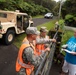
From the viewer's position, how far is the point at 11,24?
913 centimetres

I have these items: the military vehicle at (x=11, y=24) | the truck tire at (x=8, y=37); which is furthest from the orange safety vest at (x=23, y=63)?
the truck tire at (x=8, y=37)

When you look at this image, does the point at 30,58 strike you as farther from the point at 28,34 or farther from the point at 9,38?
the point at 9,38

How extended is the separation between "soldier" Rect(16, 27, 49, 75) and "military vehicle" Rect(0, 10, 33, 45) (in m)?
5.48

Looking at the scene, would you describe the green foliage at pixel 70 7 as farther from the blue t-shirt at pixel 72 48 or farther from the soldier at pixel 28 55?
the soldier at pixel 28 55

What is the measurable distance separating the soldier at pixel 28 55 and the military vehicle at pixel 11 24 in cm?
548

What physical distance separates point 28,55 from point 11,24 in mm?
6478

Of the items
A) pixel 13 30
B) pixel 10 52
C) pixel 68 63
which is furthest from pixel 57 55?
pixel 13 30

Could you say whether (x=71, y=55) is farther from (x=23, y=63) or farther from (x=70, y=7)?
(x=70, y=7)

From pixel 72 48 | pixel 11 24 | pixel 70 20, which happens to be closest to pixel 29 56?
pixel 72 48

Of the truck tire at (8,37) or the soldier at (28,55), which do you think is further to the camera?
the truck tire at (8,37)

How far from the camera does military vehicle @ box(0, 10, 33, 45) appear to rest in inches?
340

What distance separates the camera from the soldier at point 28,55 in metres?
2.89

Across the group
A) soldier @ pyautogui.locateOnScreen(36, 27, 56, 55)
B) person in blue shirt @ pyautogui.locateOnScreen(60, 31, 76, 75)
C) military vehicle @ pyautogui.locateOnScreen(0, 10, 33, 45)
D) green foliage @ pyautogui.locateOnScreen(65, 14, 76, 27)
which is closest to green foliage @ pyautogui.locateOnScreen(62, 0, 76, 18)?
green foliage @ pyautogui.locateOnScreen(65, 14, 76, 27)

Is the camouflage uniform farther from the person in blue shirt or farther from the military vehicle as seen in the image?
the military vehicle
